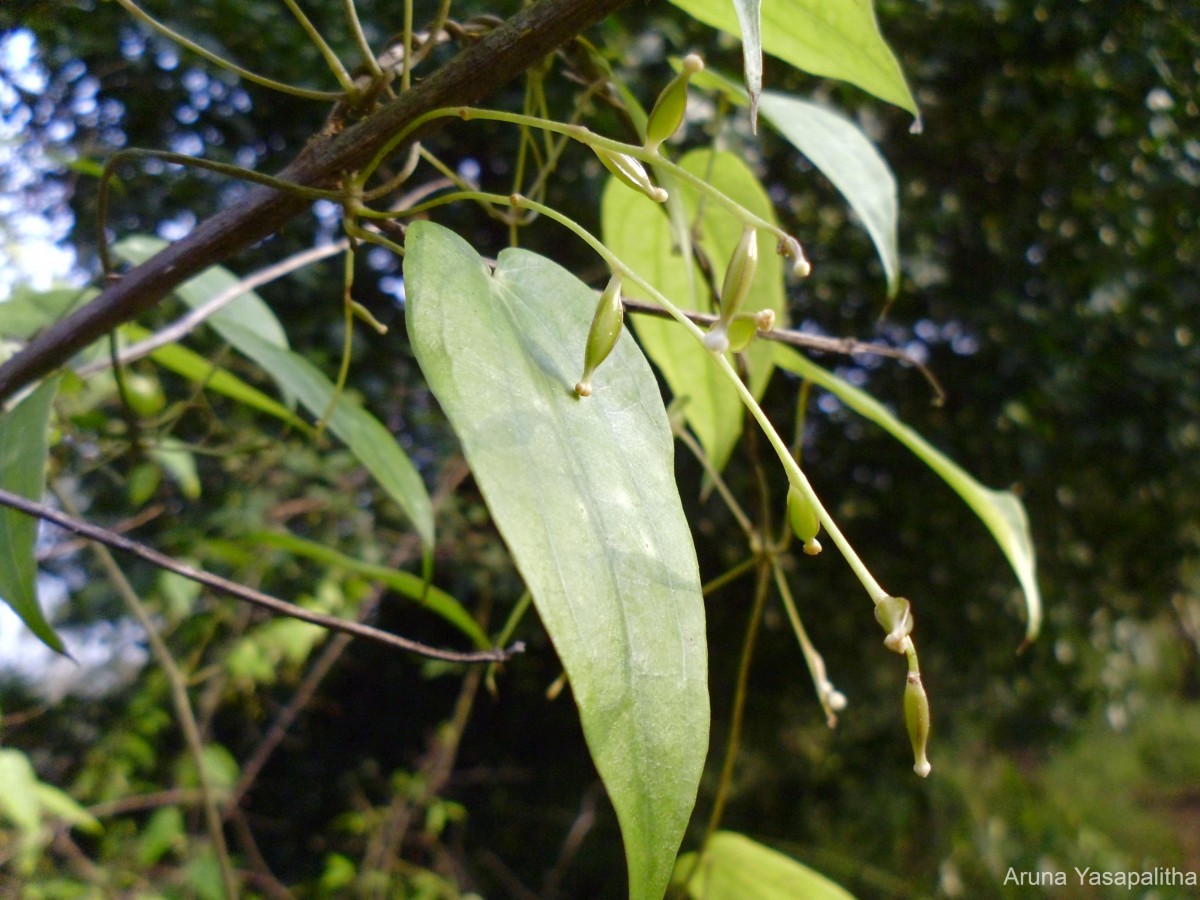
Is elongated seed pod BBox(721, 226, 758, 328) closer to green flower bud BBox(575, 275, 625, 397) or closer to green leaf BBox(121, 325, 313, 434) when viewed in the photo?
green flower bud BBox(575, 275, 625, 397)

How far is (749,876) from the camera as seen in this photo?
1.16 ft

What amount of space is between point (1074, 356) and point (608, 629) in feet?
5.25

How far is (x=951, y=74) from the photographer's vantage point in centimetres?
152

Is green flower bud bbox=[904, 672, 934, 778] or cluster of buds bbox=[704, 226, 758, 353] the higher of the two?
cluster of buds bbox=[704, 226, 758, 353]

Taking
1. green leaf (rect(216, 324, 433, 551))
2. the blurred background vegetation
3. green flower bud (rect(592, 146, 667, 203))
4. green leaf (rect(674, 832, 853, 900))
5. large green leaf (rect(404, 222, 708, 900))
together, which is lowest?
the blurred background vegetation

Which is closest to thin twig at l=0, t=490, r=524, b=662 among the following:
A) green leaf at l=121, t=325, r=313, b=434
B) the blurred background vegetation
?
green leaf at l=121, t=325, r=313, b=434

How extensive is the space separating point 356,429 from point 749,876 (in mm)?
240

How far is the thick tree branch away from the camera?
163mm

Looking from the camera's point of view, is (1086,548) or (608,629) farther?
(1086,548)

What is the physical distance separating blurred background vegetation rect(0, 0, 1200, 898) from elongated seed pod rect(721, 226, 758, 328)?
3.27ft

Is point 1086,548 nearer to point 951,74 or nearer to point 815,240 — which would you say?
point 815,240

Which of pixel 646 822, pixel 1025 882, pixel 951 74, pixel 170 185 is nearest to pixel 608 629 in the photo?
pixel 646 822

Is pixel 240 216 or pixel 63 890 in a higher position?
pixel 240 216

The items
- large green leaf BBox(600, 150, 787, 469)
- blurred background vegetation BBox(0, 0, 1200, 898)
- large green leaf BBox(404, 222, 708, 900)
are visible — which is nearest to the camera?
large green leaf BBox(404, 222, 708, 900)
